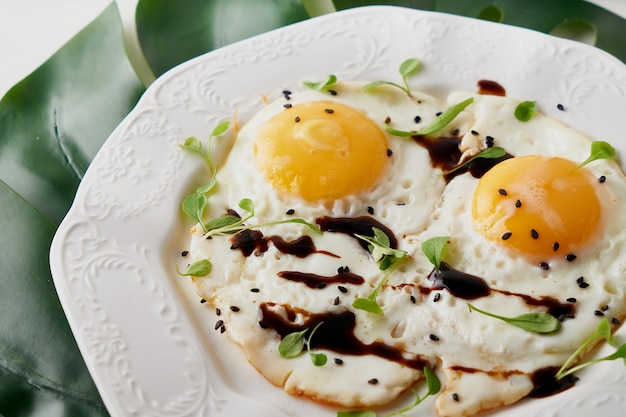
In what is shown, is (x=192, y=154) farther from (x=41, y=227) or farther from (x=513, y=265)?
(x=513, y=265)

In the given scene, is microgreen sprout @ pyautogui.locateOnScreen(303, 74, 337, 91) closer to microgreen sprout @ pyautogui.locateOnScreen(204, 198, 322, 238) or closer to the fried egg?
the fried egg

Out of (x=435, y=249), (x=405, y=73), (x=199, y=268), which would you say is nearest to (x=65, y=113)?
(x=199, y=268)

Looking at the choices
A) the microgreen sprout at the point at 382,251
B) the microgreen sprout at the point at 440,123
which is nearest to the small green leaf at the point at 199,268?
the microgreen sprout at the point at 382,251

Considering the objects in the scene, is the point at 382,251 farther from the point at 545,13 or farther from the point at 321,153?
the point at 545,13

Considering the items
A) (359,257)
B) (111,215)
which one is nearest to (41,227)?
(111,215)

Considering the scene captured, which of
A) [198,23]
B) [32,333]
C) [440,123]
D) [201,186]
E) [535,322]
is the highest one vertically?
[198,23]
